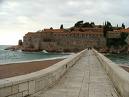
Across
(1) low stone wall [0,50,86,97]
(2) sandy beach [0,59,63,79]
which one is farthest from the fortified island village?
(1) low stone wall [0,50,86,97]

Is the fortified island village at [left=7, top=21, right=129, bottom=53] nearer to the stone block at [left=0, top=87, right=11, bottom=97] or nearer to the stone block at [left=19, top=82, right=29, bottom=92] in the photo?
the stone block at [left=19, top=82, right=29, bottom=92]

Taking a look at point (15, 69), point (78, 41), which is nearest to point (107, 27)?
point (78, 41)

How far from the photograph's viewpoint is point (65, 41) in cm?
17275

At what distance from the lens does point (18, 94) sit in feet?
26.1

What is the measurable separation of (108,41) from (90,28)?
21666 mm

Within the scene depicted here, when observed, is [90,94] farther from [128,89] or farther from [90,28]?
[90,28]

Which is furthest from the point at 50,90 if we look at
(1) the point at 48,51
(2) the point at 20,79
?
(1) the point at 48,51

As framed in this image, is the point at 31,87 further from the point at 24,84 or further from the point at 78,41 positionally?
the point at 78,41

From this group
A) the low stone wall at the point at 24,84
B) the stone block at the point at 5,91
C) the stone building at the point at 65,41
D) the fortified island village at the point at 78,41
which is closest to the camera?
the stone block at the point at 5,91

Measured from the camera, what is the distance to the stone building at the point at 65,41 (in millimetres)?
170250

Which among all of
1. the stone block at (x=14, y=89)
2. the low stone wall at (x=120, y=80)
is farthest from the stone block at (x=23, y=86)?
the low stone wall at (x=120, y=80)

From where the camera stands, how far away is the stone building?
17025 cm

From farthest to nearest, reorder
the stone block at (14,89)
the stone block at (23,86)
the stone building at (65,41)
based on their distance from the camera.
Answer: the stone building at (65,41)
the stone block at (23,86)
the stone block at (14,89)

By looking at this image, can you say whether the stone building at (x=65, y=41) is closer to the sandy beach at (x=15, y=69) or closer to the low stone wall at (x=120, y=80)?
the sandy beach at (x=15, y=69)
